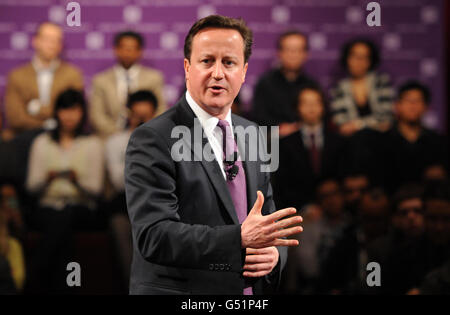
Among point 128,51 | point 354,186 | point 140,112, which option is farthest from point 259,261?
point 128,51

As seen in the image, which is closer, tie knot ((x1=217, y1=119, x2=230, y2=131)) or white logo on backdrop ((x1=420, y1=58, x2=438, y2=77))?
tie knot ((x1=217, y1=119, x2=230, y2=131))

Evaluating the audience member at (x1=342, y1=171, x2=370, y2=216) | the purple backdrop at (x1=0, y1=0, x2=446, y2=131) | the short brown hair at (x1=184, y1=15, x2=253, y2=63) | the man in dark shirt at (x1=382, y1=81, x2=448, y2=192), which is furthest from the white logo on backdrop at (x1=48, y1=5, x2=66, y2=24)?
the short brown hair at (x1=184, y1=15, x2=253, y2=63)

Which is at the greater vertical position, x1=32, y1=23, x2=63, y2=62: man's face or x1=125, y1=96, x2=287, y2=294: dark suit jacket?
x1=32, y1=23, x2=63, y2=62: man's face

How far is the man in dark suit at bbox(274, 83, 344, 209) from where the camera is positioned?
3.24 m

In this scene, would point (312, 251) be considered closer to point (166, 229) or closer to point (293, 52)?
point (293, 52)

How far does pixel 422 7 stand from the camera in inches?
175

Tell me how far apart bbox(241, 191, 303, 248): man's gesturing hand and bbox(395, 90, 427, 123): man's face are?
116 inches

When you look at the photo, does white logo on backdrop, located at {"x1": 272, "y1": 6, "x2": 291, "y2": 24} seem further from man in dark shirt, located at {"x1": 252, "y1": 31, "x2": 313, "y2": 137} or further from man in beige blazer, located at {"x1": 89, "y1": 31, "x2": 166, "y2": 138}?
man in beige blazer, located at {"x1": 89, "y1": 31, "x2": 166, "y2": 138}

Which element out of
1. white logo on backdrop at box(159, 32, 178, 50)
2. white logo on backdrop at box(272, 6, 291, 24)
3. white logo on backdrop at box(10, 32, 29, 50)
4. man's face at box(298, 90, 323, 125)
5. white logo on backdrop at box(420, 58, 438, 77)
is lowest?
man's face at box(298, 90, 323, 125)

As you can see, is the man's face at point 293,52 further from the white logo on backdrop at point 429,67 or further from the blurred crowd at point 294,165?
the white logo on backdrop at point 429,67

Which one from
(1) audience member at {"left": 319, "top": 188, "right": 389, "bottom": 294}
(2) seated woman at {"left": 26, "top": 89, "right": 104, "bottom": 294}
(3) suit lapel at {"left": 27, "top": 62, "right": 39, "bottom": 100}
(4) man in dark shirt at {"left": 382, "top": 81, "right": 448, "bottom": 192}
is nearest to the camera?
(1) audience member at {"left": 319, "top": 188, "right": 389, "bottom": 294}

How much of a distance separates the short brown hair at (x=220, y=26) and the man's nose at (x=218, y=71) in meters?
0.10
